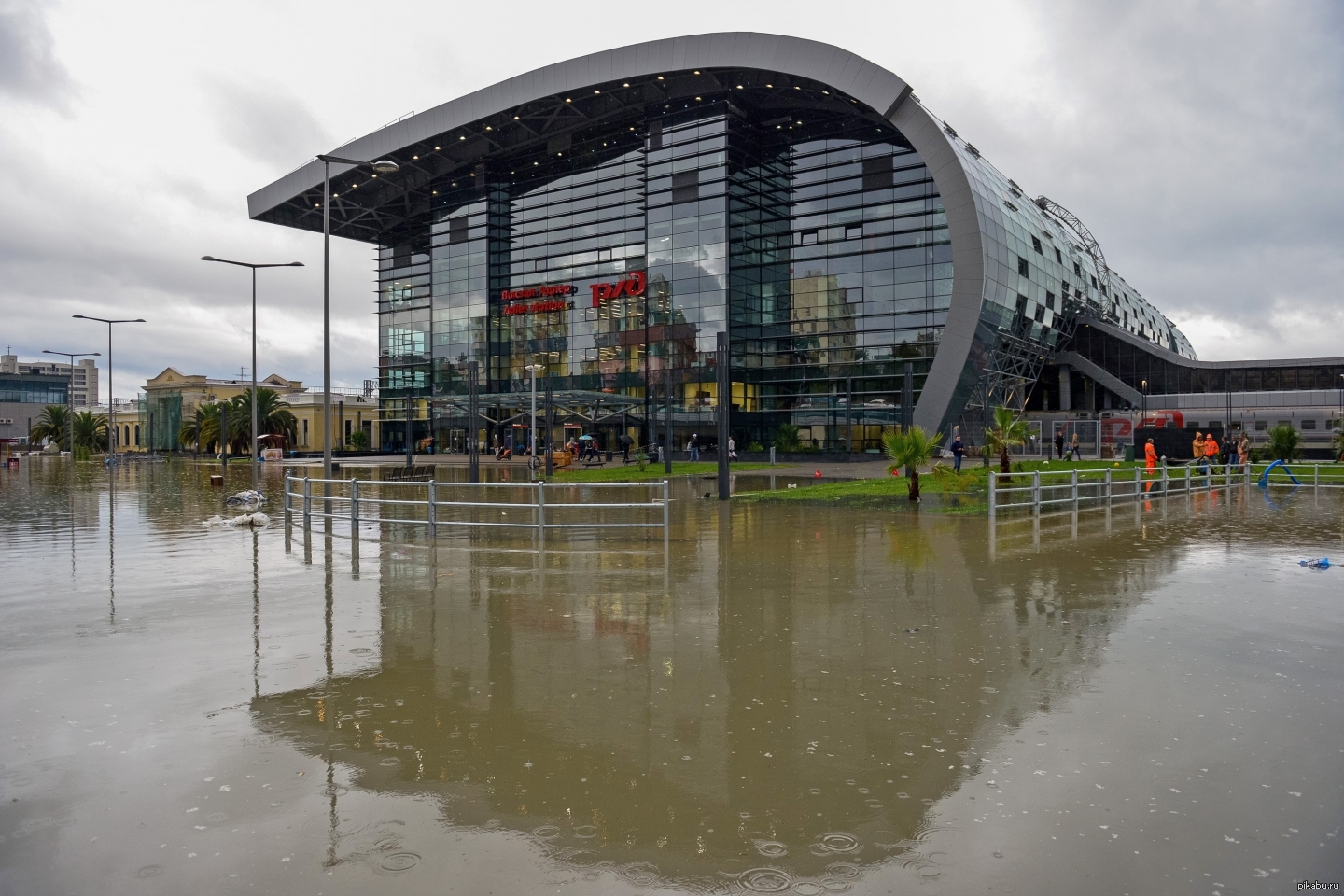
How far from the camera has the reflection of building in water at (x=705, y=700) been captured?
14.2ft

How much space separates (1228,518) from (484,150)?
5857 centimetres

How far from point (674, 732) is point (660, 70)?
5550cm

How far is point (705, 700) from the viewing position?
6.14 metres

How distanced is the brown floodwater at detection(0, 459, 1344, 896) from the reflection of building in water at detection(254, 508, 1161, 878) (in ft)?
0.09

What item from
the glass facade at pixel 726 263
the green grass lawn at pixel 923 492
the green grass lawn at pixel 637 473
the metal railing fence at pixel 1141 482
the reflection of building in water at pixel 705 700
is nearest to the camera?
the reflection of building in water at pixel 705 700

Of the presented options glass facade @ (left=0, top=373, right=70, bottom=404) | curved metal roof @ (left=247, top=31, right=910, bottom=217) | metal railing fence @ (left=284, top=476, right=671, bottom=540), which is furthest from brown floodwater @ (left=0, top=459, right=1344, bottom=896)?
glass facade @ (left=0, top=373, right=70, bottom=404)

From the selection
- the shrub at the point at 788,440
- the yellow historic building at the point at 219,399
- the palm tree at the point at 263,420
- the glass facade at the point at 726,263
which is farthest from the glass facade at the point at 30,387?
the shrub at the point at 788,440

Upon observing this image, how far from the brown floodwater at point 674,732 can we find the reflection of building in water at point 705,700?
0.09ft

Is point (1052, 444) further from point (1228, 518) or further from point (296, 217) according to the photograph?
point (296, 217)

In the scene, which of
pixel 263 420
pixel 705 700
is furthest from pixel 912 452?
pixel 263 420

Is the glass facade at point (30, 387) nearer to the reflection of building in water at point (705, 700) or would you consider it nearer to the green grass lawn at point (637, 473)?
the green grass lawn at point (637, 473)

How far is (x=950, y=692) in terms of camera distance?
6219 mm

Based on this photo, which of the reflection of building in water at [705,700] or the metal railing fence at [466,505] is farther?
the metal railing fence at [466,505]

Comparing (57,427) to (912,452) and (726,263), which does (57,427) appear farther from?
(912,452)
